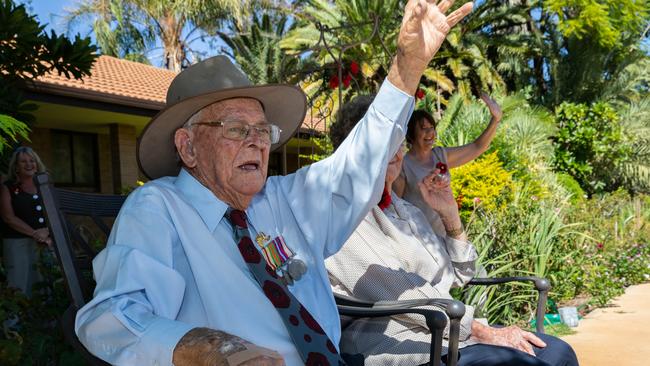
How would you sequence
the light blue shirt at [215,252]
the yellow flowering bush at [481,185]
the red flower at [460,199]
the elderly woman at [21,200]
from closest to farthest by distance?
1. the light blue shirt at [215,252]
2. the elderly woman at [21,200]
3. the yellow flowering bush at [481,185]
4. the red flower at [460,199]

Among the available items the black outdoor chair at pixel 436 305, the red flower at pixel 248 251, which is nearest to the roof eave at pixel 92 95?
the black outdoor chair at pixel 436 305

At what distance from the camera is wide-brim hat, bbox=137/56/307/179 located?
6.66 feet

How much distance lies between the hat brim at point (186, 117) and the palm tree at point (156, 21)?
22.4 meters

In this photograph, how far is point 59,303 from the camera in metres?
2.73

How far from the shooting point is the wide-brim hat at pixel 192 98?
2031 mm

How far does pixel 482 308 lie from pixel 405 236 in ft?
6.61

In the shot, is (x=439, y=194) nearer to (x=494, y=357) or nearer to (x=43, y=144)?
(x=494, y=357)

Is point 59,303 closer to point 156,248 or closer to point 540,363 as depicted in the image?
point 156,248

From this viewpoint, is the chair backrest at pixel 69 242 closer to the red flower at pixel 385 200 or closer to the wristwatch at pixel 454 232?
the red flower at pixel 385 200

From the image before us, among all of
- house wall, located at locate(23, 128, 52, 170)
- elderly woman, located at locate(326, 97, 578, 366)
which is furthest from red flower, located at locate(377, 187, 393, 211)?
Answer: house wall, located at locate(23, 128, 52, 170)

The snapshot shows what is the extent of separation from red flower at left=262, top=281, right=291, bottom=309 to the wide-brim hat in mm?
641

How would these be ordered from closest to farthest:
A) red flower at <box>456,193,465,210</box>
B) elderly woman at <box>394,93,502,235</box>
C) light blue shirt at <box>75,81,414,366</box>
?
light blue shirt at <box>75,81,414,366</box> → elderly woman at <box>394,93,502,235</box> → red flower at <box>456,193,465,210</box>

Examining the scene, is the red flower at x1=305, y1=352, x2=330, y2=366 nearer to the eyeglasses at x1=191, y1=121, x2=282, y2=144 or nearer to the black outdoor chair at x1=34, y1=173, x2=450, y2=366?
the black outdoor chair at x1=34, y1=173, x2=450, y2=366

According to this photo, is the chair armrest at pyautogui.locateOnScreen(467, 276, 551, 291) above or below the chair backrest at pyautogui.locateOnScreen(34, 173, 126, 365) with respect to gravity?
below
